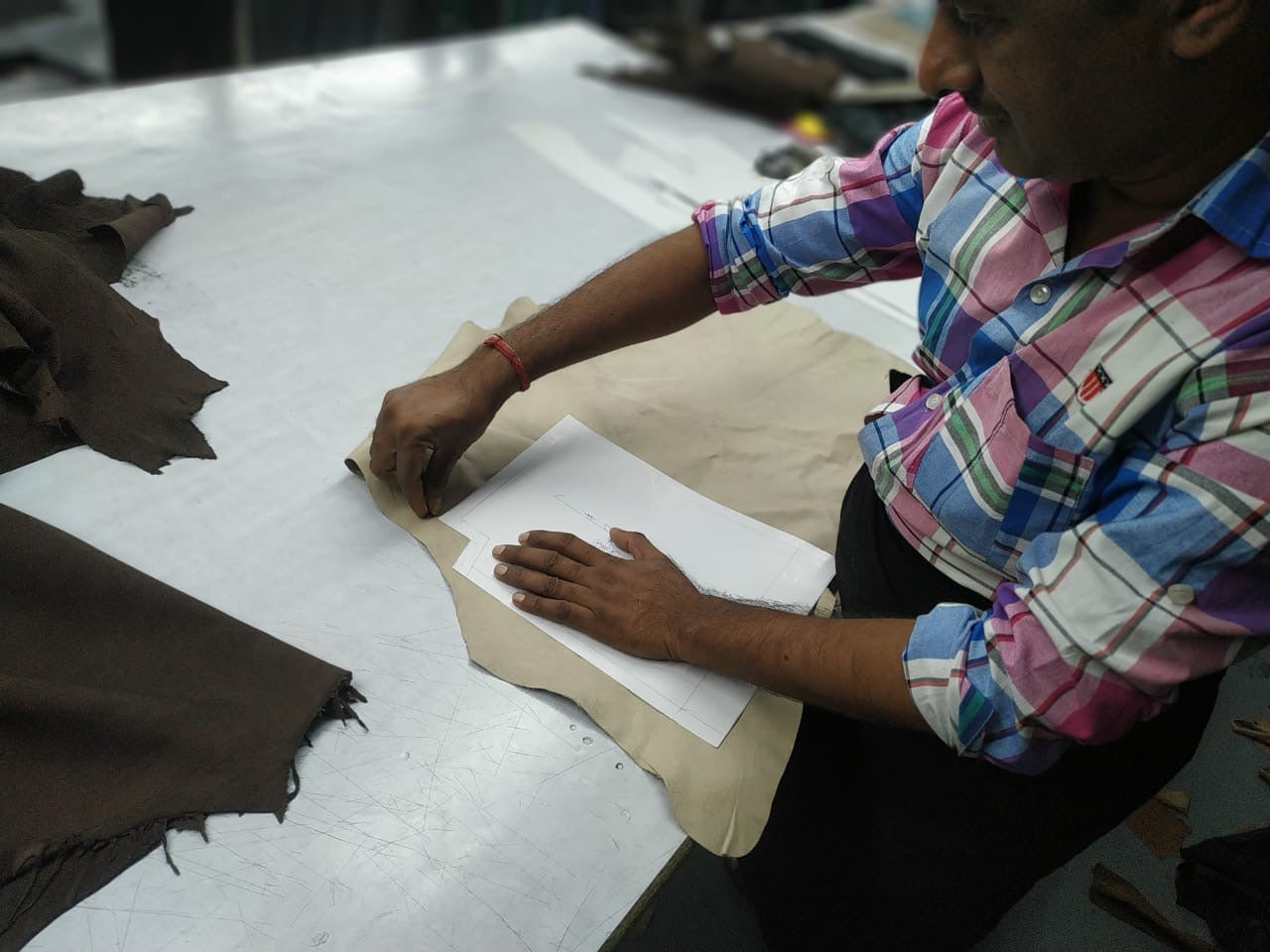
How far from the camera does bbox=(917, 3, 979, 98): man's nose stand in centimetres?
68

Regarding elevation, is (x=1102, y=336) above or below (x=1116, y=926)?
above

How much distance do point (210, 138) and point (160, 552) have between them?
0.90 meters

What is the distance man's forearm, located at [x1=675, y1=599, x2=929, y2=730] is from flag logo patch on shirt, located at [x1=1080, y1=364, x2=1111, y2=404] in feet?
0.74

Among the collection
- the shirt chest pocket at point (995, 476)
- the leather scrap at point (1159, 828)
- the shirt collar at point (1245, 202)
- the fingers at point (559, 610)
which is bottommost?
the leather scrap at point (1159, 828)

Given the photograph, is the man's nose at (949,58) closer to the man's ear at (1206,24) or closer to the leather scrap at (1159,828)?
the man's ear at (1206,24)

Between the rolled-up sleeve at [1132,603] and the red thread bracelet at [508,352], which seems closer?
the rolled-up sleeve at [1132,603]

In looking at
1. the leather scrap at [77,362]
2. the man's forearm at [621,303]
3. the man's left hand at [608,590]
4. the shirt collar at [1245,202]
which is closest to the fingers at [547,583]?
the man's left hand at [608,590]

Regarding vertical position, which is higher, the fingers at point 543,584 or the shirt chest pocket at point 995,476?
the shirt chest pocket at point 995,476

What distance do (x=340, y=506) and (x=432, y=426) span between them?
5.4 inches

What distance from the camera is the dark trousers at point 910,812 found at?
0.87 metres

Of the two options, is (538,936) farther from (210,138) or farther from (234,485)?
(210,138)

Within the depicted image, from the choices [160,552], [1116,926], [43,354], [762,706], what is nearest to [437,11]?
[43,354]

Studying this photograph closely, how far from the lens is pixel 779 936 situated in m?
0.98

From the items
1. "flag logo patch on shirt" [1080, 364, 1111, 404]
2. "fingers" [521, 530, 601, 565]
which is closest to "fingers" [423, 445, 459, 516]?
"fingers" [521, 530, 601, 565]
